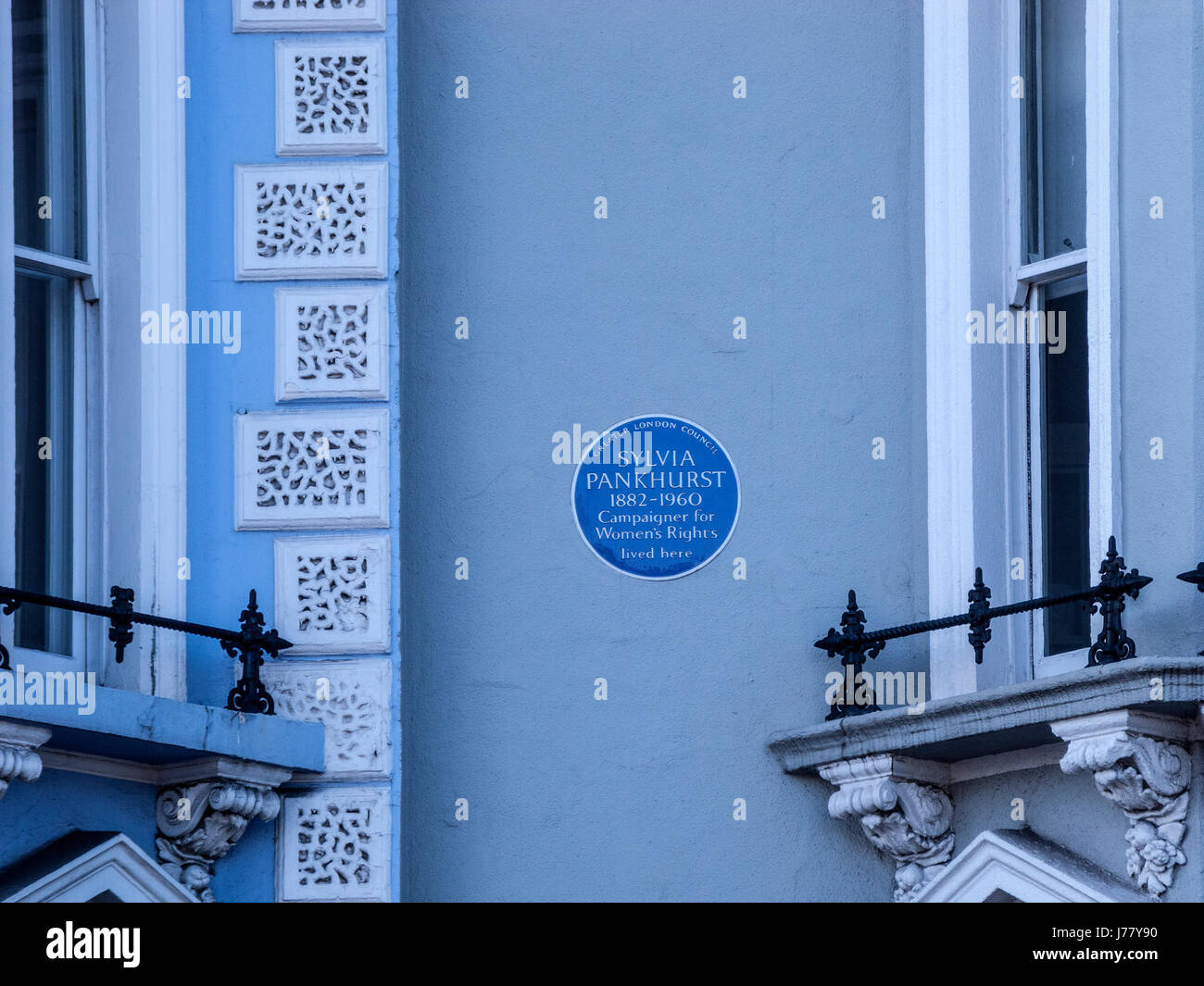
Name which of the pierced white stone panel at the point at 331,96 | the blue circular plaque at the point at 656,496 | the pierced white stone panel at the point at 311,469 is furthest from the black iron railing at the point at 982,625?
the pierced white stone panel at the point at 331,96

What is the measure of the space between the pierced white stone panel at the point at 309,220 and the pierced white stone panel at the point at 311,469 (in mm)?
561

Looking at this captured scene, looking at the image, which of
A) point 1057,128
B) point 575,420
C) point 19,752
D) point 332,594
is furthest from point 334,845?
point 1057,128

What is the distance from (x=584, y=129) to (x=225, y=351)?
1.73 meters

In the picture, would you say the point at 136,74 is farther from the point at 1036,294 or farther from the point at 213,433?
the point at 1036,294

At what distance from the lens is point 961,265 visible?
9.28 meters

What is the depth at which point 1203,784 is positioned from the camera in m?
7.95

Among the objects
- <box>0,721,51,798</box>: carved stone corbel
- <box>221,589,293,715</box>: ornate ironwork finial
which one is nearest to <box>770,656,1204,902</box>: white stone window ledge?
<box>221,589,293,715</box>: ornate ironwork finial

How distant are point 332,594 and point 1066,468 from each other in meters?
A: 2.78

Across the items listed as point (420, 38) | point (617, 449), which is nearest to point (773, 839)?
point (617, 449)

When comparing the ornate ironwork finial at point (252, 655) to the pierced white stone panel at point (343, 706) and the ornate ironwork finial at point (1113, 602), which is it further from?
the ornate ironwork finial at point (1113, 602)

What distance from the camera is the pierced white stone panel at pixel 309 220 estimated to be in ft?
30.1

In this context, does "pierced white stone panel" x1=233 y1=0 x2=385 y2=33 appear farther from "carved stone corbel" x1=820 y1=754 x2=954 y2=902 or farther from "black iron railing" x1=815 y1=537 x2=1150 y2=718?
"carved stone corbel" x1=820 y1=754 x2=954 y2=902

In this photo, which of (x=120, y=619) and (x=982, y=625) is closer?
(x=120, y=619)

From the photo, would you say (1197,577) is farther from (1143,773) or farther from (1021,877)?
(1021,877)
